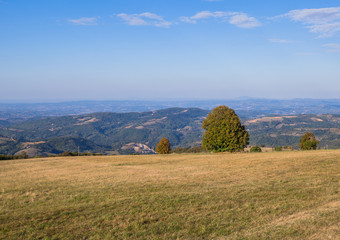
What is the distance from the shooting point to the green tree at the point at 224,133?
52406 mm

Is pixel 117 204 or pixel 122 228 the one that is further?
pixel 117 204

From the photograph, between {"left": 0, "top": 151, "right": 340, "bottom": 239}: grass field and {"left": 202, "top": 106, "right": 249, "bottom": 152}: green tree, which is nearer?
{"left": 0, "top": 151, "right": 340, "bottom": 239}: grass field

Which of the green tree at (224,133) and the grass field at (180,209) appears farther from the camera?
the green tree at (224,133)

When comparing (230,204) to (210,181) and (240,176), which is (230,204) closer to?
(210,181)

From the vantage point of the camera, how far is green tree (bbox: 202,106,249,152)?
Answer: 52.4 meters

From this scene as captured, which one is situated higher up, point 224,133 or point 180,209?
point 180,209

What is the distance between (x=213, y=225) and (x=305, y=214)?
12.5 ft

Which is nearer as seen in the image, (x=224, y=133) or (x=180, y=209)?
(x=180, y=209)

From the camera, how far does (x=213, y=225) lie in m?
10.7

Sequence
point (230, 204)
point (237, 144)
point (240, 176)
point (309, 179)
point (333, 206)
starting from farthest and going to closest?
1. point (237, 144)
2. point (240, 176)
3. point (309, 179)
4. point (230, 204)
5. point (333, 206)

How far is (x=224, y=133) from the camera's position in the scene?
2066 inches

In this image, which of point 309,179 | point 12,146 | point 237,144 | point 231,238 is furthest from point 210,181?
point 12,146

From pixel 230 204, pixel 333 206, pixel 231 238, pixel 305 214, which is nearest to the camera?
pixel 231 238

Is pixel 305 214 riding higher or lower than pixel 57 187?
higher
